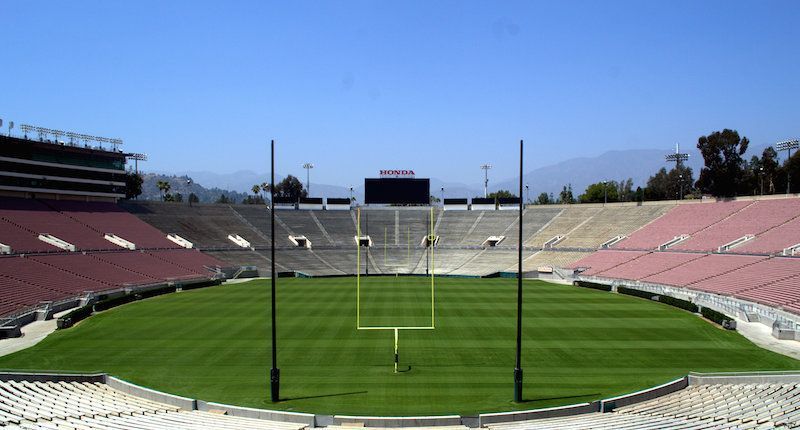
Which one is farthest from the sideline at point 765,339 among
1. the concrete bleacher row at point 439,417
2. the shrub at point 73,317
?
the shrub at point 73,317

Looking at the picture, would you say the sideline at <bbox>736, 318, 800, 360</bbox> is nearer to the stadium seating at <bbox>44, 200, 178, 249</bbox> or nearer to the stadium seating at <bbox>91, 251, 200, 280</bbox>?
the stadium seating at <bbox>91, 251, 200, 280</bbox>

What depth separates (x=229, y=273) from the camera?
66.3 metres

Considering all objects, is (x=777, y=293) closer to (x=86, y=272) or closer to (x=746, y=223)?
(x=746, y=223)

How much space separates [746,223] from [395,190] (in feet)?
143

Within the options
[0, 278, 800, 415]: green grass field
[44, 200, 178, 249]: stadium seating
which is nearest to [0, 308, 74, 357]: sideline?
[0, 278, 800, 415]: green grass field

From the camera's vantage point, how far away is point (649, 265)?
192ft

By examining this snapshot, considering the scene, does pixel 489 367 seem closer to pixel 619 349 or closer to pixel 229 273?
pixel 619 349

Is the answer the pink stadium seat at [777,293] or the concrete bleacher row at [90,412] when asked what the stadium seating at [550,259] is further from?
the concrete bleacher row at [90,412]

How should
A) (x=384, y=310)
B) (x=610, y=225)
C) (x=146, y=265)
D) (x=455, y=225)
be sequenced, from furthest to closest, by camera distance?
(x=455, y=225)
(x=610, y=225)
(x=146, y=265)
(x=384, y=310)

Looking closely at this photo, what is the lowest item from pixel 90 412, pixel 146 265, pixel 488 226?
pixel 90 412

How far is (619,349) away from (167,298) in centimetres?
3531

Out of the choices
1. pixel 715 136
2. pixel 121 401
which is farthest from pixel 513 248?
pixel 121 401

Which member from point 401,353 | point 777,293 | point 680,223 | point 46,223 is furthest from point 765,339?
point 46,223

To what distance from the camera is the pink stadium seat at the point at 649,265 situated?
56156 millimetres
